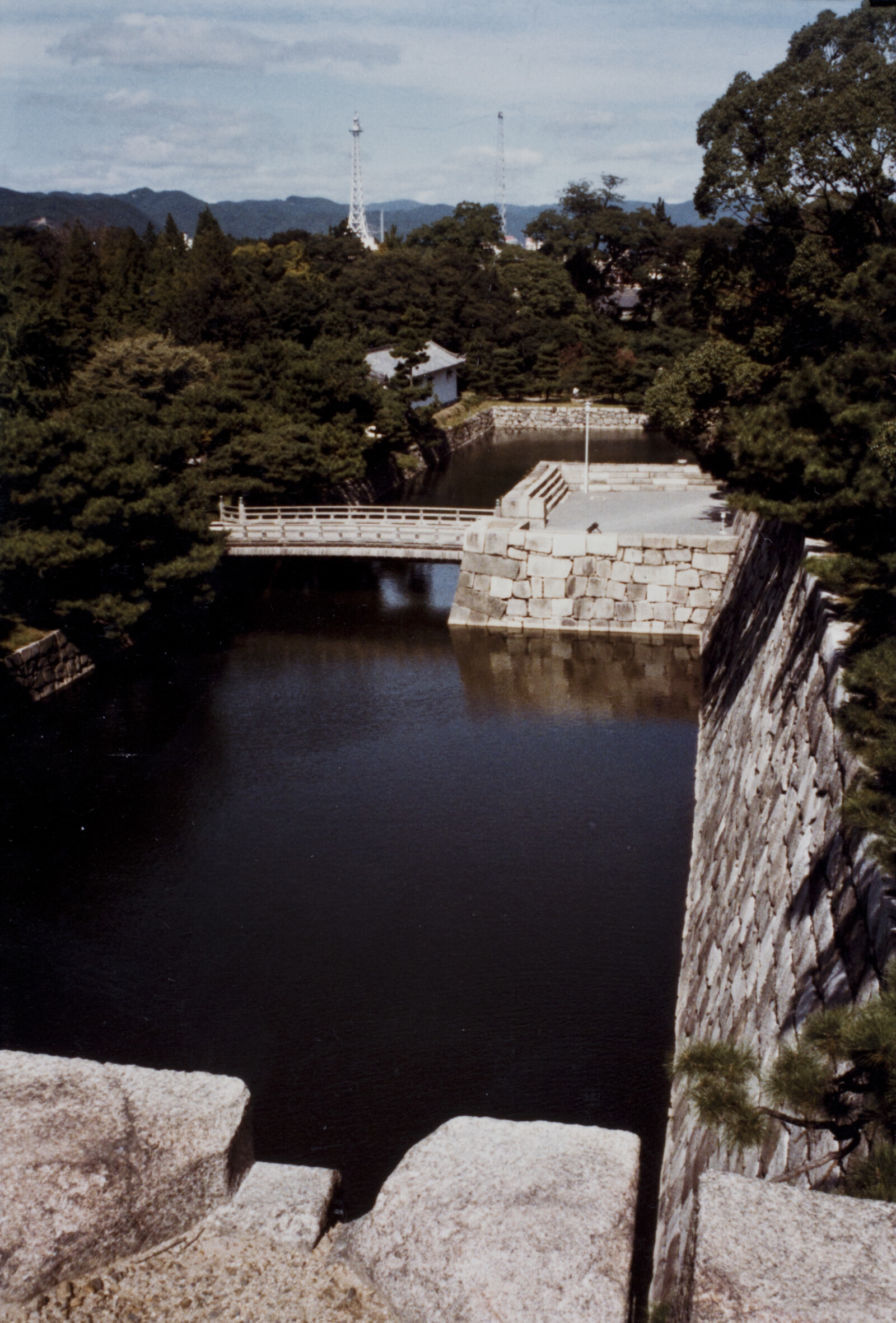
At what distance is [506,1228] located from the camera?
3232mm

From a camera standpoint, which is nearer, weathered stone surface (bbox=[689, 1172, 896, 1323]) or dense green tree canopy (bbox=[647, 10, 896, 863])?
weathered stone surface (bbox=[689, 1172, 896, 1323])

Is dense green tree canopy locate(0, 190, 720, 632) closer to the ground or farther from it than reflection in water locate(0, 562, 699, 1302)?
farther from it

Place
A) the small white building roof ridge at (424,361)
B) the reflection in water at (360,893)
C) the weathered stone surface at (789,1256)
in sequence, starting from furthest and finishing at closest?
the small white building roof ridge at (424,361), the reflection in water at (360,893), the weathered stone surface at (789,1256)

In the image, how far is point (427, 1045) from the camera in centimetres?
1099

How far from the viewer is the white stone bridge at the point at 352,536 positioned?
27.9 m

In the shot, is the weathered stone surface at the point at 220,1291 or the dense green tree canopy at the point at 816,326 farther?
the dense green tree canopy at the point at 816,326

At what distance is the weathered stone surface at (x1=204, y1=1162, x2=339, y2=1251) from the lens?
3596 mm

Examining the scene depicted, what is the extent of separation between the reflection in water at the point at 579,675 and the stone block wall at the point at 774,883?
5.18 metres

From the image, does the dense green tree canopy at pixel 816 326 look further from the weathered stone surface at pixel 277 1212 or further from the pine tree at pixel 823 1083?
the weathered stone surface at pixel 277 1212

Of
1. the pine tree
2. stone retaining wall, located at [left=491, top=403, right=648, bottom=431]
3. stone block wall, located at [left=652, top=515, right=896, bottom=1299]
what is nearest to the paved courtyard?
stone block wall, located at [left=652, top=515, right=896, bottom=1299]

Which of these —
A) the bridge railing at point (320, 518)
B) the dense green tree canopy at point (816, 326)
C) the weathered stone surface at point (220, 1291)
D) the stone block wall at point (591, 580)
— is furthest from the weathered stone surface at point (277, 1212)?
the bridge railing at point (320, 518)

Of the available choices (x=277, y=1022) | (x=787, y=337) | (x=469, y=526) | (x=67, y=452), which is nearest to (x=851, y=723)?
(x=277, y=1022)

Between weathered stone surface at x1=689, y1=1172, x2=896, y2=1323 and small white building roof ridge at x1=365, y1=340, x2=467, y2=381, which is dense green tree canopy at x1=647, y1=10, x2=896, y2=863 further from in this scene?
small white building roof ridge at x1=365, y1=340, x2=467, y2=381

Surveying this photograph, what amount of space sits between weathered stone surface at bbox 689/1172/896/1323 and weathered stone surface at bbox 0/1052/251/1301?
1.74 m
